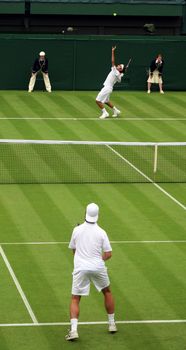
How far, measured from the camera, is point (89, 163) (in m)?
31.8

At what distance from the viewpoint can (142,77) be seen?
48375 mm

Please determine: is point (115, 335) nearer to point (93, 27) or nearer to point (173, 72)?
point (173, 72)

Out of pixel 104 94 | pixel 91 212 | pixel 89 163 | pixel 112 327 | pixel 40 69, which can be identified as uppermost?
pixel 91 212

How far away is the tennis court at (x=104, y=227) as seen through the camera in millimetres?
18281

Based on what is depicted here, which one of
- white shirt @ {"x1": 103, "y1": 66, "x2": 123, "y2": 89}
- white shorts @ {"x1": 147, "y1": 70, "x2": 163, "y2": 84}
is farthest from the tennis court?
white shorts @ {"x1": 147, "y1": 70, "x2": 163, "y2": 84}

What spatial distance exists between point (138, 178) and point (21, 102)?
14.6 metres

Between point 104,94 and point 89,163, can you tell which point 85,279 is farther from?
point 104,94

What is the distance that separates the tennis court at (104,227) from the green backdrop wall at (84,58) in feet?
21.7

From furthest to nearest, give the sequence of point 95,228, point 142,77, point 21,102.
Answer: point 142,77, point 21,102, point 95,228

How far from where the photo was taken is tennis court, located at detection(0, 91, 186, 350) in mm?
18281

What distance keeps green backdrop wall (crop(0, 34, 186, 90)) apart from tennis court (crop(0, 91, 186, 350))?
261 inches

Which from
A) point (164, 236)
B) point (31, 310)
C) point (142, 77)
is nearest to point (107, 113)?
point (142, 77)

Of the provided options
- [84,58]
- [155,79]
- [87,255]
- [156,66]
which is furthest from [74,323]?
[84,58]

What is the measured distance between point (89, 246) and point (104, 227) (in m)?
7.32
